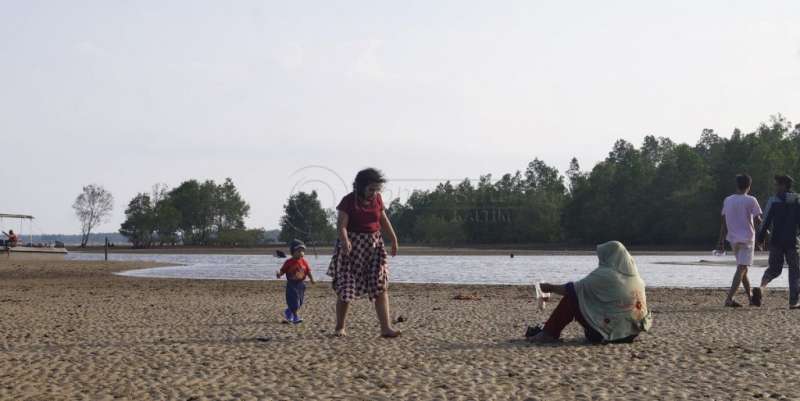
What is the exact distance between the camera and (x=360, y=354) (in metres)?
8.19

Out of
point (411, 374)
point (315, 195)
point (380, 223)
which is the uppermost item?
point (315, 195)

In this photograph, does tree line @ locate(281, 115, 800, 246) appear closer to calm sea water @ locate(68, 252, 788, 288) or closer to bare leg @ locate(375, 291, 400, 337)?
calm sea water @ locate(68, 252, 788, 288)

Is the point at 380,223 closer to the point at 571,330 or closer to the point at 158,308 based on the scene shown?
the point at 571,330

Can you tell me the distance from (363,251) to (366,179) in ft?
2.49

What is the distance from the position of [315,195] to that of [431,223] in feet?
77.2

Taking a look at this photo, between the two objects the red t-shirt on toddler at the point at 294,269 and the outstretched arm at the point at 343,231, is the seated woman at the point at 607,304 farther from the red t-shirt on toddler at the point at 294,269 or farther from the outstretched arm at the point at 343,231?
the red t-shirt on toddler at the point at 294,269

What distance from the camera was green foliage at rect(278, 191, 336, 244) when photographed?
15950cm

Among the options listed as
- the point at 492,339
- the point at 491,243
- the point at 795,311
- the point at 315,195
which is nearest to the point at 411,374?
the point at 492,339

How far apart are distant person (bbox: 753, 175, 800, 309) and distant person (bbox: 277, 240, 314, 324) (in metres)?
6.66

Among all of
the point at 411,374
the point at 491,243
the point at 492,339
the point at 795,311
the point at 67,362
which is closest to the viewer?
the point at 411,374

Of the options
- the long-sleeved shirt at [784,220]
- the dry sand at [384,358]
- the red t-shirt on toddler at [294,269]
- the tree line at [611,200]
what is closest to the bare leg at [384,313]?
the dry sand at [384,358]

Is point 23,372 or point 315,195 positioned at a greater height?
point 315,195

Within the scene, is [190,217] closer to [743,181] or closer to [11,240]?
[11,240]

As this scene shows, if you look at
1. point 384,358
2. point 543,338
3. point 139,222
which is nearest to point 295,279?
point 543,338
